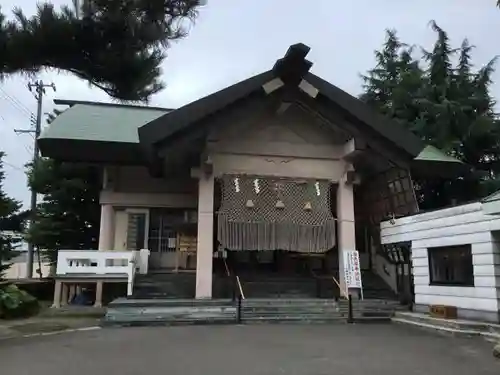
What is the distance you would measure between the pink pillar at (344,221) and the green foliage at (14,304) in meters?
8.03

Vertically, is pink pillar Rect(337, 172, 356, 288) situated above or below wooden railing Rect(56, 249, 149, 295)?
above

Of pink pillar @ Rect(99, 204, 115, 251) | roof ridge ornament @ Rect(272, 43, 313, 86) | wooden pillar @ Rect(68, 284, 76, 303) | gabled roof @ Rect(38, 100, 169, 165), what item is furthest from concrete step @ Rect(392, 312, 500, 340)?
wooden pillar @ Rect(68, 284, 76, 303)

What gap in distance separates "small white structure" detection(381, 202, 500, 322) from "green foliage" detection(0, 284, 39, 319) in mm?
9313

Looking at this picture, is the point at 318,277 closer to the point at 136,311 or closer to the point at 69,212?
the point at 136,311

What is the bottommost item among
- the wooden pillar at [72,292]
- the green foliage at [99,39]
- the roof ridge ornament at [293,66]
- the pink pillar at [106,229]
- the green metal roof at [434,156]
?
the wooden pillar at [72,292]

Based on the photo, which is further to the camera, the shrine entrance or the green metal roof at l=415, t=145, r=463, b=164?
the green metal roof at l=415, t=145, r=463, b=164

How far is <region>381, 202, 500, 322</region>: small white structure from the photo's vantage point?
9477mm

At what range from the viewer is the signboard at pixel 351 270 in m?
12.6

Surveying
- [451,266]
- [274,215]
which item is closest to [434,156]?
[274,215]

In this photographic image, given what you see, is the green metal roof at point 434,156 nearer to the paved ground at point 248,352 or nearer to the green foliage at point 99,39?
the paved ground at point 248,352

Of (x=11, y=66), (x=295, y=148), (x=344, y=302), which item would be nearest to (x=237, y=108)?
(x=295, y=148)

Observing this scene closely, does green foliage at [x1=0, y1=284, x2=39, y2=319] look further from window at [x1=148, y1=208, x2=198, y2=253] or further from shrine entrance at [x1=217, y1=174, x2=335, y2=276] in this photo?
shrine entrance at [x1=217, y1=174, x2=335, y2=276]

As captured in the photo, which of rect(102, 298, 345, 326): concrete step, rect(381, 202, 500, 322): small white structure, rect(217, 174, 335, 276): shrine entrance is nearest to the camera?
rect(381, 202, 500, 322): small white structure

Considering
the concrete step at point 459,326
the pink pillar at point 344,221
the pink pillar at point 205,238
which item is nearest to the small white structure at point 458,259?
the concrete step at point 459,326
